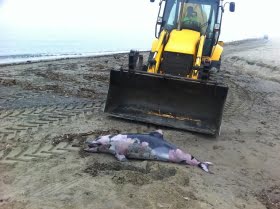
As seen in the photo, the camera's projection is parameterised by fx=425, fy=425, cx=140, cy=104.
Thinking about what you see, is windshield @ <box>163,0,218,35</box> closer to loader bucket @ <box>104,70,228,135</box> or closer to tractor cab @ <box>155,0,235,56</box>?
tractor cab @ <box>155,0,235,56</box>

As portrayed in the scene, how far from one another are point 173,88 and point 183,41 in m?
1.43

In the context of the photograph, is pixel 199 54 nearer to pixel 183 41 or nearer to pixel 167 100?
pixel 183 41

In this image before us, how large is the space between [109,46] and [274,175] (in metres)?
19.6

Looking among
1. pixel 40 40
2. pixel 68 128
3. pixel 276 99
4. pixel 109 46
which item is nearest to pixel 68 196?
pixel 68 128

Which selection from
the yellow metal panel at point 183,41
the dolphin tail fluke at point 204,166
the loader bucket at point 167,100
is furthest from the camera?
the yellow metal panel at point 183,41

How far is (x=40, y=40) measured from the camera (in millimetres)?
22578

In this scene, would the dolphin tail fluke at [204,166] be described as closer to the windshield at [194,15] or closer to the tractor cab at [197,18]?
the tractor cab at [197,18]

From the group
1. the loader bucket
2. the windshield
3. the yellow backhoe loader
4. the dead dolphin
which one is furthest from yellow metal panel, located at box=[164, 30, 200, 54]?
the dead dolphin

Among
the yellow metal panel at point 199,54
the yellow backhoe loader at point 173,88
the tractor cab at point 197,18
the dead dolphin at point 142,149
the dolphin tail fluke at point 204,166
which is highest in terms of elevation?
the tractor cab at point 197,18

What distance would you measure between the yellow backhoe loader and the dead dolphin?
140cm

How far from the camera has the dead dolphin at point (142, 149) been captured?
19.8ft

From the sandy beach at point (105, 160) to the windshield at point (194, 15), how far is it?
200cm

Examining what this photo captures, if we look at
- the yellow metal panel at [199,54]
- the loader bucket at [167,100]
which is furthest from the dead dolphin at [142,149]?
the yellow metal panel at [199,54]

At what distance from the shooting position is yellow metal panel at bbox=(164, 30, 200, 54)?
868cm
